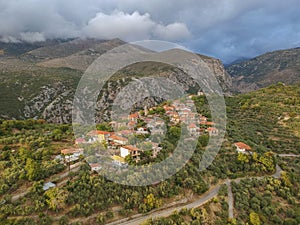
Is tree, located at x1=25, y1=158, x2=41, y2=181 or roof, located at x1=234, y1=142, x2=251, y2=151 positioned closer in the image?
tree, located at x1=25, y1=158, x2=41, y2=181

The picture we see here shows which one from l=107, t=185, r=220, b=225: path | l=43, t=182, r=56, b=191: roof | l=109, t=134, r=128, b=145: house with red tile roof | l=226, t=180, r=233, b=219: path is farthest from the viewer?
l=109, t=134, r=128, b=145: house with red tile roof

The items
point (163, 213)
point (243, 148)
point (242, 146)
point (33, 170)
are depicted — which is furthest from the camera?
point (242, 146)

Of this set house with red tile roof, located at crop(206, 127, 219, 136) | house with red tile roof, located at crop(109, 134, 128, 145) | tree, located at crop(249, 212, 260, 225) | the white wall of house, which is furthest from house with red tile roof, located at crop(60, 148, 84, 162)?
tree, located at crop(249, 212, 260, 225)

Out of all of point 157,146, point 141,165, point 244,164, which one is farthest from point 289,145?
point 141,165

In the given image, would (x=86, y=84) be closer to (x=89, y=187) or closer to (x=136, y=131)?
(x=136, y=131)

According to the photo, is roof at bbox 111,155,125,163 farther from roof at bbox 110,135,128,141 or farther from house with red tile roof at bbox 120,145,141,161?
roof at bbox 110,135,128,141

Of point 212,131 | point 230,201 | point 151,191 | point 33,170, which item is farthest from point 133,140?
point 212,131

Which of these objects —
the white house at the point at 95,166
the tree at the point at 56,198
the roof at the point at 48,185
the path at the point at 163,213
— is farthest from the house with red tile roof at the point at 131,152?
the roof at the point at 48,185

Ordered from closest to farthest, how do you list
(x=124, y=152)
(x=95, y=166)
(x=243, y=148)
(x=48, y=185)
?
(x=48, y=185), (x=95, y=166), (x=124, y=152), (x=243, y=148)

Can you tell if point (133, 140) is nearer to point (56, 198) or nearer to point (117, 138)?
point (117, 138)

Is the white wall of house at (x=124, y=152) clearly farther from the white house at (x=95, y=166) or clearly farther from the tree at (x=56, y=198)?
Answer: the tree at (x=56, y=198)

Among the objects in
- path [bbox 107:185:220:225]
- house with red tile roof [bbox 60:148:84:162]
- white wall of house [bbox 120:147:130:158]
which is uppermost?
white wall of house [bbox 120:147:130:158]
